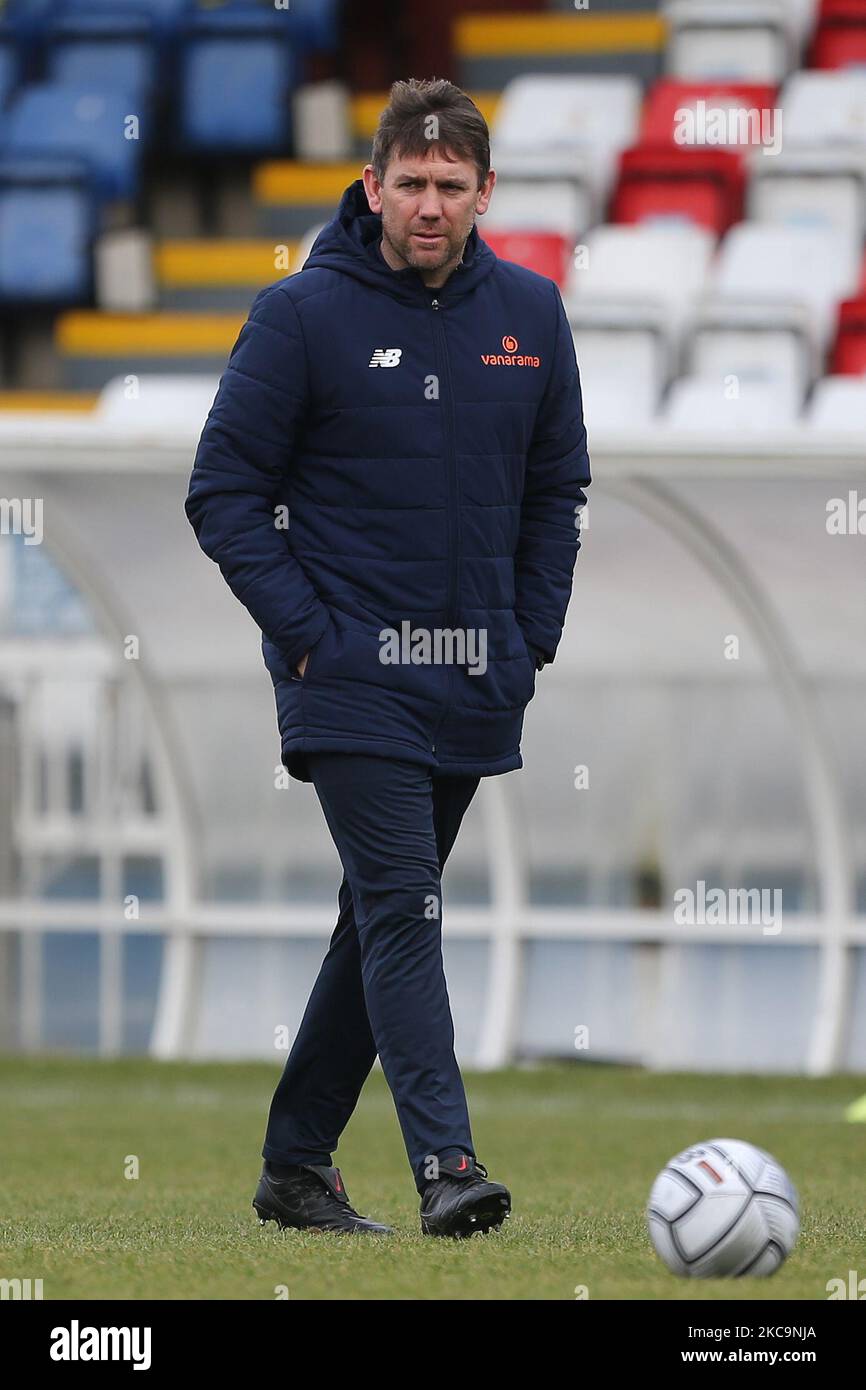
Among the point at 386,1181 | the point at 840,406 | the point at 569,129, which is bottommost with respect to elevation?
the point at 386,1181

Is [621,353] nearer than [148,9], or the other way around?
[621,353]

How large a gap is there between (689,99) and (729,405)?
461 cm

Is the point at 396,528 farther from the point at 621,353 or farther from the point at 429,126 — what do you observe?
the point at 621,353

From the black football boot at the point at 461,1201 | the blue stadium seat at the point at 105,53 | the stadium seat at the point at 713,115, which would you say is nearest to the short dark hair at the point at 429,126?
the black football boot at the point at 461,1201

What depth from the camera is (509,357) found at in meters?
4.68

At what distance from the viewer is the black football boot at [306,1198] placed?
4.75m

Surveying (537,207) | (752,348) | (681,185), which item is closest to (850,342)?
(752,348)

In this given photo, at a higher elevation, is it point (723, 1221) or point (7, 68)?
point (7, 68)

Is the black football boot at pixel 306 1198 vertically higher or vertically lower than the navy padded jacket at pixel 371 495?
lower

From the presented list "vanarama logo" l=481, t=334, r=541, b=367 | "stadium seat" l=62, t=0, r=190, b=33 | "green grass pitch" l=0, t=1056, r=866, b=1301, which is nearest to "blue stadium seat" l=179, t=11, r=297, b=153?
"stadium seat" l=62, t=0, r=190, b=33

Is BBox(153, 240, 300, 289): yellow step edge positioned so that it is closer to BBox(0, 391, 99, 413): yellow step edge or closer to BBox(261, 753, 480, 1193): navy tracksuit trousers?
BBox(0, 391, 99, 413): yellow step edge

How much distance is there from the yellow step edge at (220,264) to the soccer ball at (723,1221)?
10.1 metres

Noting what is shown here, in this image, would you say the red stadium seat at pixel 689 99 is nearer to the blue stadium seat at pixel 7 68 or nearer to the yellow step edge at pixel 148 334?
the yellow step edge at pixel 148 334
